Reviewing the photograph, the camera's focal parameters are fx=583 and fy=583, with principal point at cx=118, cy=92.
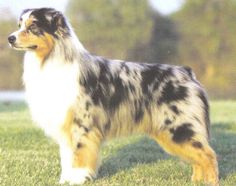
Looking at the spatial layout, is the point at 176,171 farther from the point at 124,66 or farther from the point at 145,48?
the point at 145,48

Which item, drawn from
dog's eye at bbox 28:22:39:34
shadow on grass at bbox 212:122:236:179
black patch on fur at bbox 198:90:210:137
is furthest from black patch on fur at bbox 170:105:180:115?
dog's eye at bbox 28:22:39:34

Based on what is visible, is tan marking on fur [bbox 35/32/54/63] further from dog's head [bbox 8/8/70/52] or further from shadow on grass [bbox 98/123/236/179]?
shadow on grass [bbox 98/123/236/179]

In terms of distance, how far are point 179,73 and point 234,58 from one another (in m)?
16.4

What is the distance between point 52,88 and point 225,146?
4.52m

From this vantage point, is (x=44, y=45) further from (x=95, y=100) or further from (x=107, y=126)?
(x=107, y=126)

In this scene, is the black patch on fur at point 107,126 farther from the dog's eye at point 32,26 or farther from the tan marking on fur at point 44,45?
the dog's eye at point 32,26

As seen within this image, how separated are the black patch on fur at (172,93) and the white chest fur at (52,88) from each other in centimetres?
111

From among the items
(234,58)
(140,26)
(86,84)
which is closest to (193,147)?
(86,84)

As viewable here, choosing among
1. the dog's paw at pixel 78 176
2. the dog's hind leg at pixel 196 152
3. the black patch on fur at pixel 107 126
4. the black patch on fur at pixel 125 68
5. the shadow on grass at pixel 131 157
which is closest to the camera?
the dog's paw at pixel 78 176

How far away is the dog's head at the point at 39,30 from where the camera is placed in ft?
21.2

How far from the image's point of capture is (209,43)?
26828mm

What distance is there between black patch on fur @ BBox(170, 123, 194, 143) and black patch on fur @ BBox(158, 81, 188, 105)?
13.5 inches

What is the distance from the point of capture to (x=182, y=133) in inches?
274

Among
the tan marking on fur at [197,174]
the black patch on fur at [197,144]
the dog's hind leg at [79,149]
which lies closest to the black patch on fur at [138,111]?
the dog's hind leg at [79,149]
